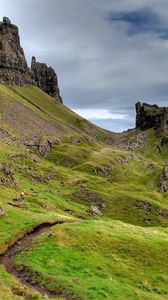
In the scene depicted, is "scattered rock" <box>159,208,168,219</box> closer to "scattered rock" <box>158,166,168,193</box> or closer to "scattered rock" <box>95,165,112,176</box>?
"scattered rock" <box>158,166,168,193</box>

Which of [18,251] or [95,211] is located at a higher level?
[18,251]

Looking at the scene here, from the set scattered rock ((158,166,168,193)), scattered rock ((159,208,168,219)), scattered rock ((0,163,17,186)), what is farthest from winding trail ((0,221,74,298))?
scattered rock ((158,166,168,193))

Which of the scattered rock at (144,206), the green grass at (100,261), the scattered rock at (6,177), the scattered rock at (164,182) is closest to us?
the green grass at (100,261)

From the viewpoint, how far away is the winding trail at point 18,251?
45263 mm

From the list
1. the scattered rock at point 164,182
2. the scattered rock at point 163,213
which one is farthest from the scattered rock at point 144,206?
the scattered rock at point 164,182

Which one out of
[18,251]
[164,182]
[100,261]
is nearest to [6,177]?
[18,251]

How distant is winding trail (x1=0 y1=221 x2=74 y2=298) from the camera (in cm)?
4526

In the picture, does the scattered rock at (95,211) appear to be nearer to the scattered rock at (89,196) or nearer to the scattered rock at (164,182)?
the scattered rock at (89,196)

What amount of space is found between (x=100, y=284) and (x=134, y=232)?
19057 millimetres

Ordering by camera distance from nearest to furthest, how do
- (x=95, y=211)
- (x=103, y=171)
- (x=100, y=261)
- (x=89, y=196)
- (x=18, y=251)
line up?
(x=100, y=261) → (x=18, y=251) → (x=95, y=211) → (x=89, y=196) → (x=103, y=171)

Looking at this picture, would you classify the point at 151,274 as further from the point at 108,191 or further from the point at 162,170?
the point at 162,170

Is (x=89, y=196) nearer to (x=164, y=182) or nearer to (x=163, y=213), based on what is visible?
(x=163, y=213)

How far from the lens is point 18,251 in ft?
184

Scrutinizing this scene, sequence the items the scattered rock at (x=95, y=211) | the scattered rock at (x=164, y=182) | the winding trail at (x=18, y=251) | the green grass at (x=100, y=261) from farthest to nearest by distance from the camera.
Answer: the scattered rock at (x=164, y=182) → the scattered rock at (x=95, y=211) → the green grass at (x=100, y=261) → the winding trail at (x=18, y=251)
